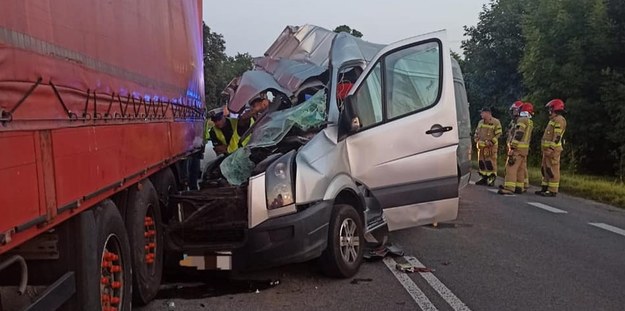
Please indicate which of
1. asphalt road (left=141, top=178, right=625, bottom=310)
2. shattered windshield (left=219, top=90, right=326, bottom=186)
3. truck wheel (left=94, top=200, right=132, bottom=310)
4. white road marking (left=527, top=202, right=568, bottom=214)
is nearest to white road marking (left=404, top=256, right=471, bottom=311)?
asphalt road (left=141, top=178, right=625, bottom=310)

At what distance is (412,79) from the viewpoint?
20.2 ft

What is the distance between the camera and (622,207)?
10.5 m

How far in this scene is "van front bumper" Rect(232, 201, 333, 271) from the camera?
5039 millimetres

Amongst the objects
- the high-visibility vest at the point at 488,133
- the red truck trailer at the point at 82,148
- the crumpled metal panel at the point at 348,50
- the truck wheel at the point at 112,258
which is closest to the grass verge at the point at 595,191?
the high-visibility vest at the point at 488,133

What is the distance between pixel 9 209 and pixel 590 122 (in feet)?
59.5

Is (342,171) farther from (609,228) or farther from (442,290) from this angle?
(609,228)

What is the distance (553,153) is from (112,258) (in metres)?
10.1

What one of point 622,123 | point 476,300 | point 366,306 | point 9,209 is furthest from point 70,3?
point 622,123

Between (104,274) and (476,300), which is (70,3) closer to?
(104,274)

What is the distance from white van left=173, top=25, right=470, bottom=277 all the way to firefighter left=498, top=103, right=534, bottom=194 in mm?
6314

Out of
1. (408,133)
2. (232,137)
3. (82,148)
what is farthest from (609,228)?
(82,148)

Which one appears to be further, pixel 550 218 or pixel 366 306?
pixel 550 218

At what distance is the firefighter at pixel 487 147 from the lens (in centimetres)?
1366

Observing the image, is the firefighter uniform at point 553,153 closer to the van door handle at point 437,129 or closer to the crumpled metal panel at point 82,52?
the van door handle at point 437,129
